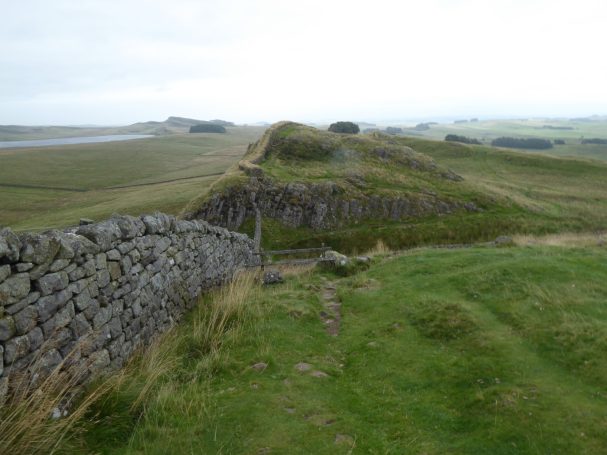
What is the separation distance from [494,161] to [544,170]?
890 centimetres

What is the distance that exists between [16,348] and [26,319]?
44cm

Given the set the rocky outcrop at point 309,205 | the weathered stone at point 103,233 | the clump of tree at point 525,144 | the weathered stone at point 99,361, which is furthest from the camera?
the clump of tree at point 525,144

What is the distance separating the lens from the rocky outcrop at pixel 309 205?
40.7 metres

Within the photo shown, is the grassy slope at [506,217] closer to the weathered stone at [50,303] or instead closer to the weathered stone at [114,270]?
the weathered stone at [114,270]

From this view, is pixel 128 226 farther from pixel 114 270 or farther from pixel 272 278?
pixel 272 278

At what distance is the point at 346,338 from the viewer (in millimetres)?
11273

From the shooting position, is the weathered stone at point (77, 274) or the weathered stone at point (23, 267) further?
the weathered stone at point (77, 274)

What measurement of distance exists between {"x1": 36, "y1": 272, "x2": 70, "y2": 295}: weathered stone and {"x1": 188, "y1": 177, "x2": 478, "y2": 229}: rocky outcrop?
107 feet

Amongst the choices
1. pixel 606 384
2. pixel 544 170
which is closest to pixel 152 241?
pixel 606 384

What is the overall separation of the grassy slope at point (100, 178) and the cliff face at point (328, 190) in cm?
1478

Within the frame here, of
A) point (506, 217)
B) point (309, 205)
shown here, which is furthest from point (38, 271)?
point (506, 217)

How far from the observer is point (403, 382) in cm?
863

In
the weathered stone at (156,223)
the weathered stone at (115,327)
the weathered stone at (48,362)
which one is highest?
the weathered stone at (156,223)

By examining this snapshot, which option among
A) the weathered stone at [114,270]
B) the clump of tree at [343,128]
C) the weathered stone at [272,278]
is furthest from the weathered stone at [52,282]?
the clump of tree at [343,128]
